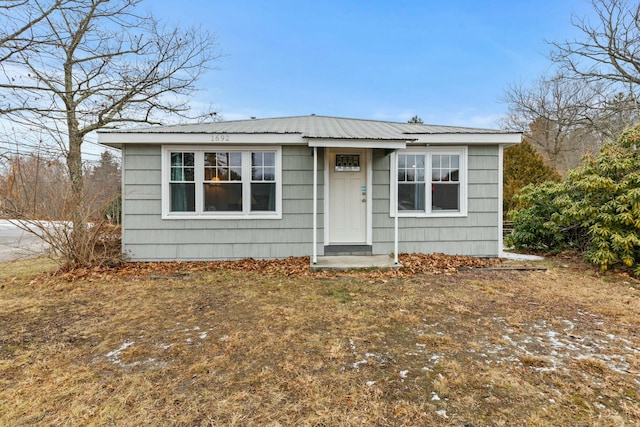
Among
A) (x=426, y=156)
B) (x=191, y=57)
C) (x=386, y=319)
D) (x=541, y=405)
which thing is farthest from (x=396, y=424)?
(x=191, y=57)

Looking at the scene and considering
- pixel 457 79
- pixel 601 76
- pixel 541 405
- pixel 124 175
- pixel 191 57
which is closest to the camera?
pixel 541 405

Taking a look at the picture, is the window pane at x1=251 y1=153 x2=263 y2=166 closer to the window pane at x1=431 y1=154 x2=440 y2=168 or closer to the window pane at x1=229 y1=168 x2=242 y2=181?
the window pane at x1=229 y1=168 x2=242 y2=181

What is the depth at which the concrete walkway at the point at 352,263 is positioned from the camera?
5.73 m

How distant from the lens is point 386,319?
3594 millimetres

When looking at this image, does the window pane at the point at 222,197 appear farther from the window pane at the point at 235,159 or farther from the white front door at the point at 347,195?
the white front door at the point at 347,195

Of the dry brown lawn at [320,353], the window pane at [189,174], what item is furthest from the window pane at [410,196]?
the window pane at [189,174]

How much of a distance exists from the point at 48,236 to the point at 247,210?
351cm

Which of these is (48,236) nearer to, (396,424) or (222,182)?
(222,182)

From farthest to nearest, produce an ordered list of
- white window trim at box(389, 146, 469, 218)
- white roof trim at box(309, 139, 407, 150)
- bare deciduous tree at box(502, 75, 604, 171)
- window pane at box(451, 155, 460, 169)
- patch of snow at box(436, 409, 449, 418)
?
1. bare deciduous tree at box(502, 75, 604, 171)
2. window pane at box(451, 155, 460, 169)
3. white window trim at box(389, 146, 469, 218)
4. white roof trim at box(309, 139, 407, 150)
5. patch of snow at box(436, 409, 449, 418)

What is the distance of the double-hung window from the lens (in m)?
6.72

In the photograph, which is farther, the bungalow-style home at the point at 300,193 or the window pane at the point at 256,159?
the window pane at the point at 256,159

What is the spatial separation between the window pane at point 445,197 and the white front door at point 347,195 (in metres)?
1.54

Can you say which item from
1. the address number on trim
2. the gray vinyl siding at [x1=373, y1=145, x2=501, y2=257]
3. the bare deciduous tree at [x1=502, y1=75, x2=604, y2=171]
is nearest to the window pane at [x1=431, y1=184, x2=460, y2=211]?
the gray vinyl siding at [x1=373, y1=145, x2=501, y2=257]

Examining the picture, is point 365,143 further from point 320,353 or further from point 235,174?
point 320,353
